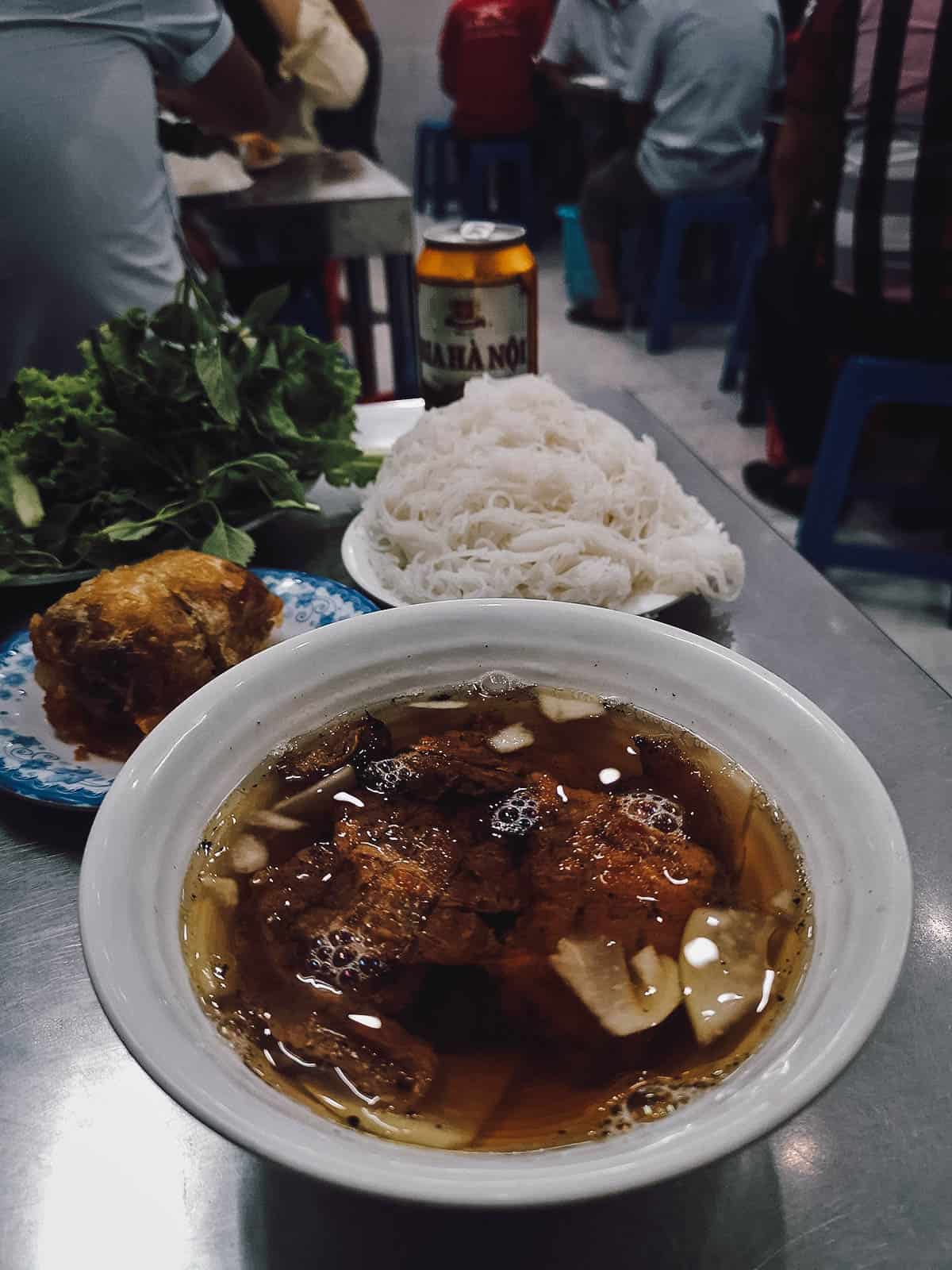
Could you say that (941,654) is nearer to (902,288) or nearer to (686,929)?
(902,288)

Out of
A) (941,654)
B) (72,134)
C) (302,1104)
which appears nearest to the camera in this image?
(302,1104)

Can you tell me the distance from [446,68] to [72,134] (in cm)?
571

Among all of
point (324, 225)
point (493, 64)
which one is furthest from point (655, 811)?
point (493, 64)

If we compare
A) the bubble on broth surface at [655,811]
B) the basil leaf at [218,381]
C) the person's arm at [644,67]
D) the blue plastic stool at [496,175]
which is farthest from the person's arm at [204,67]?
the blue plastic stool at [496,175]

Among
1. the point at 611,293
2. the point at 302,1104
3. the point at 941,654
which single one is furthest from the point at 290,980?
the point at 611,293

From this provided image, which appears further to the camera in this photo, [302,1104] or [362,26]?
[362,26]

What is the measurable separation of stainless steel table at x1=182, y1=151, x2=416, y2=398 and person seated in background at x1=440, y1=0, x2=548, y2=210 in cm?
389

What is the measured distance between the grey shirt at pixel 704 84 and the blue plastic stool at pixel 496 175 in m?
2.16

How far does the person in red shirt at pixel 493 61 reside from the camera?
20.4 ft

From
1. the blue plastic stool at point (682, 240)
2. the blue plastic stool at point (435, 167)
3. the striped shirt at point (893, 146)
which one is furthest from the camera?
the blue plastic stool at point (435, 167)

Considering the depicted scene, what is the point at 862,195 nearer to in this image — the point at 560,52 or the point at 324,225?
the point at 324,225

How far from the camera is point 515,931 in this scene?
70 cm

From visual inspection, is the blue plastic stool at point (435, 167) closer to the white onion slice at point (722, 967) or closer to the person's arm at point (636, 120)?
the person's arm at point (636, 120)

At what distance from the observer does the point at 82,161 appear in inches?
71.6
